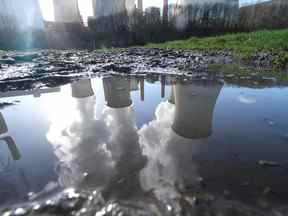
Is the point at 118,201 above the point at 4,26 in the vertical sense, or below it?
below

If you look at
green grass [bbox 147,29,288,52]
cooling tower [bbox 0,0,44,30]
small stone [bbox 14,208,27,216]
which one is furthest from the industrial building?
small stone [bbox 14,208,27,216]

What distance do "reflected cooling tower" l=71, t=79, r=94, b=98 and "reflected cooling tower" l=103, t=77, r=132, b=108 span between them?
21 centimetres

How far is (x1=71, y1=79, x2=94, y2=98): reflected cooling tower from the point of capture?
2858 millimetres

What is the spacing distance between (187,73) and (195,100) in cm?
142

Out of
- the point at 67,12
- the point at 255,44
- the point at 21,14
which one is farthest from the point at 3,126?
the point at 67,12

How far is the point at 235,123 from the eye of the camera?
6.33 feet

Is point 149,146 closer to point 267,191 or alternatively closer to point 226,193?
point 226,193

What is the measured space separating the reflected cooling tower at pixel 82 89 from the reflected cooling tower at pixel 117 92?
0.21m

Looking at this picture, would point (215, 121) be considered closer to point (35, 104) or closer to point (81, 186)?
point (81, 186)

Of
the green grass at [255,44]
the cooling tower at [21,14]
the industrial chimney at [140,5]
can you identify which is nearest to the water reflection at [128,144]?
the green grass at [255,44]

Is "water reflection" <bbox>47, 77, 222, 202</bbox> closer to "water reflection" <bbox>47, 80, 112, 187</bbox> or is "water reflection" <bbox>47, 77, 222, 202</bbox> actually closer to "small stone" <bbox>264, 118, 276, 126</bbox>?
"water reflection" <bbox>47, 80, 112, 187</bbox>

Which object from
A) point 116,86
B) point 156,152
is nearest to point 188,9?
point 116,86

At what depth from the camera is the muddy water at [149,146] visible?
1158 mm

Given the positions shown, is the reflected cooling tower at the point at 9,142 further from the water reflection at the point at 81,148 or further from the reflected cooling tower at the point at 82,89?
the reflected cooling tower at the point at 82,89
